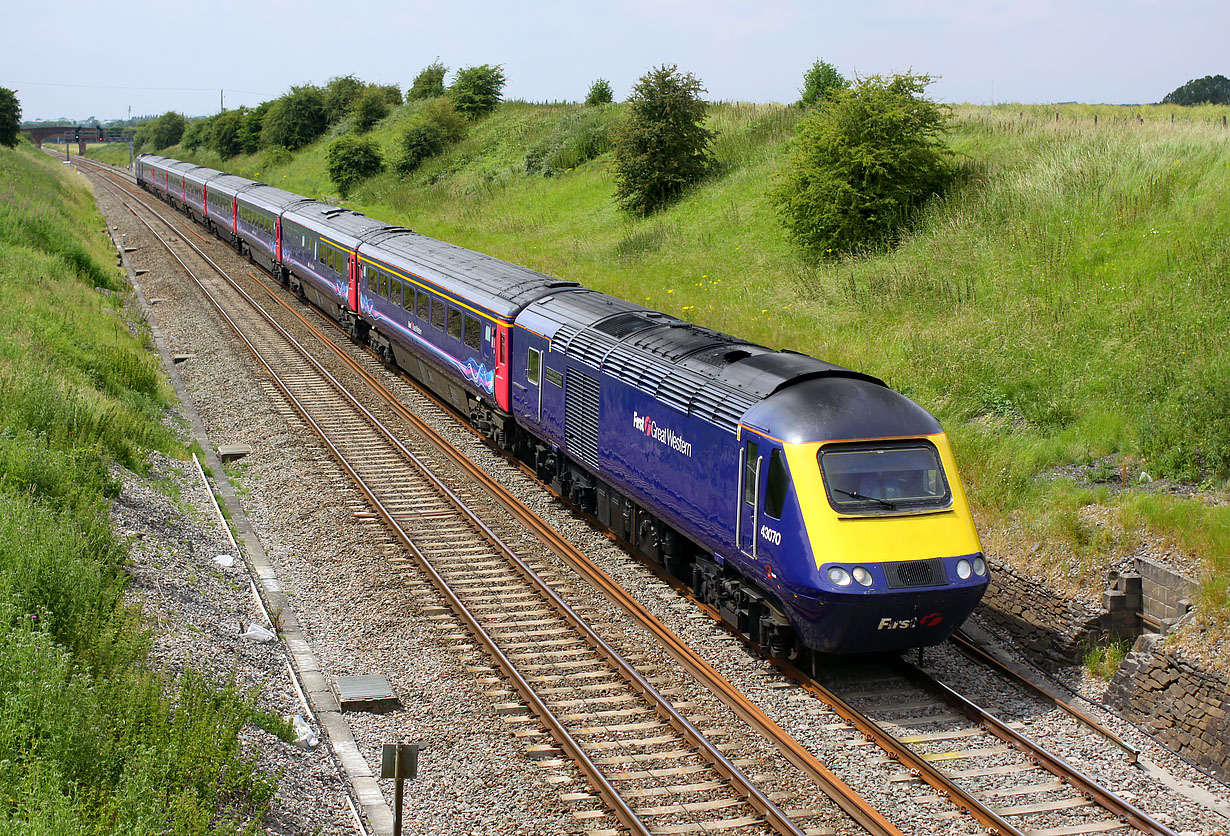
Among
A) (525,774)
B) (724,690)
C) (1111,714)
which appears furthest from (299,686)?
(1111,714)

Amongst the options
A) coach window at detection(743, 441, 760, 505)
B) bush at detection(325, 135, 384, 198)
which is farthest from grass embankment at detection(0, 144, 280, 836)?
bush at detection(325, 135, 384, 198)

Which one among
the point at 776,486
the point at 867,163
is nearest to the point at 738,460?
the point at 776,486

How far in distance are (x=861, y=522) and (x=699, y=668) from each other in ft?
8.31

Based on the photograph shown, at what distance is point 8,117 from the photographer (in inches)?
2680

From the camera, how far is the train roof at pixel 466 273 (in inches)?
709

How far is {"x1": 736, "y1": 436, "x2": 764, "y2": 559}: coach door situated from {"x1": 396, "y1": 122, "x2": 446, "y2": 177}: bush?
51704 mm

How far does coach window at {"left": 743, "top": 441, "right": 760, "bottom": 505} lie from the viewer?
10594 millimetres

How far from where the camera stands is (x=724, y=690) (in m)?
10.6

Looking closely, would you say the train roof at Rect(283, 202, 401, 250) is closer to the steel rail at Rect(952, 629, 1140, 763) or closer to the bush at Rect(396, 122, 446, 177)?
the steel rail at Rect(952, 629, 1140, 763)

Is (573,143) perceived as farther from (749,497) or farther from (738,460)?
(749,497)

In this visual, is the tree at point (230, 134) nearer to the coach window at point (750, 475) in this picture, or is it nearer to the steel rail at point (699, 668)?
the steel rail at point (699, 668)

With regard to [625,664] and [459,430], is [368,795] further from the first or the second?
[459,430]

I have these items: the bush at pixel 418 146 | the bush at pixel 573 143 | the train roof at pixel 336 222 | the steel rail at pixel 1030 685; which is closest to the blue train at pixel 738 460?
the steel rail at pixel 1030 685

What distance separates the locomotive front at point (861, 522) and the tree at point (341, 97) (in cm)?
7608
